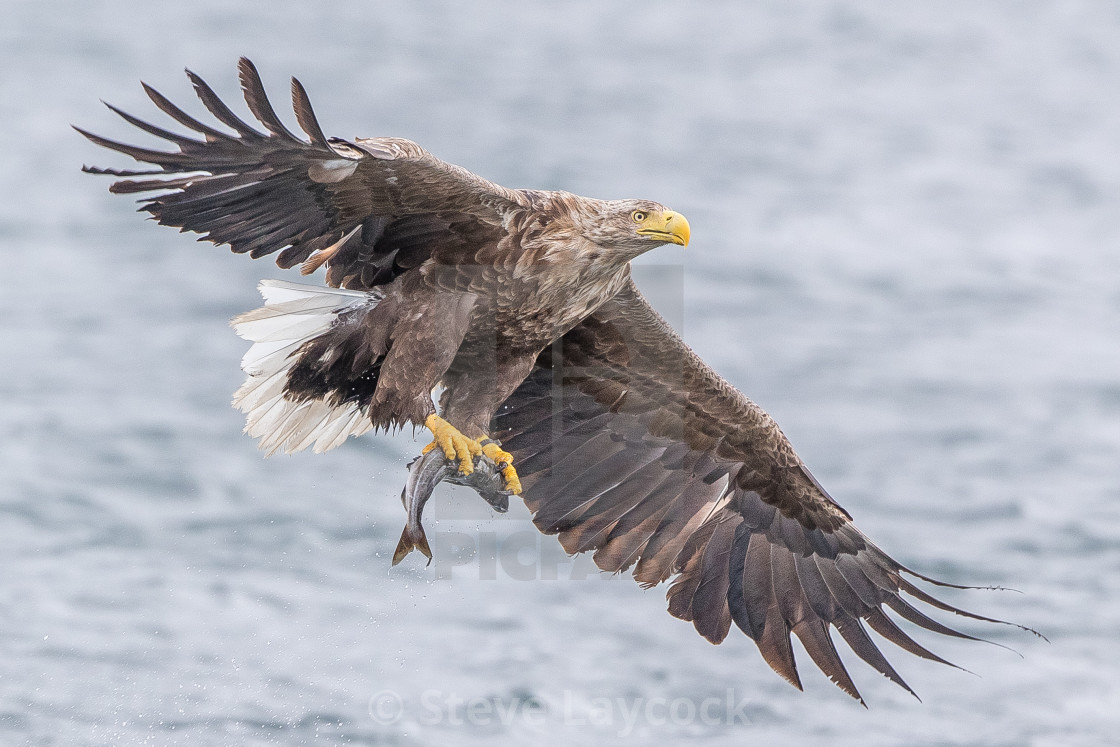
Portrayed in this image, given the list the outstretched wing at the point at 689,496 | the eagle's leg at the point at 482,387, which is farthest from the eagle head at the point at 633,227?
the outstretched wing at the point at 689,496

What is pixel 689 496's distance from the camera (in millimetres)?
7488

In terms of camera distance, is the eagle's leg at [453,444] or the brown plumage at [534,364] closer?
the brown plumage at [534,364]

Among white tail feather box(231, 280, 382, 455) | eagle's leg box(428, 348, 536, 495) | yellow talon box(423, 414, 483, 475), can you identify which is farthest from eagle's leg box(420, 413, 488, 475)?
white tail feather box(231, 280, 382, 455)

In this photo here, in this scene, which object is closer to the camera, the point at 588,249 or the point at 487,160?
the point at 588,249

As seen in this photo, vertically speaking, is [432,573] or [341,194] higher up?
[341,194]

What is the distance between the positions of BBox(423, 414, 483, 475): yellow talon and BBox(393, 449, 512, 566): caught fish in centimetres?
2

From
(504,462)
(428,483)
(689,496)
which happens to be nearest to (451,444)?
(428,483)

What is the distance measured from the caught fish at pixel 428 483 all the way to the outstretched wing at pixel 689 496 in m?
1.00

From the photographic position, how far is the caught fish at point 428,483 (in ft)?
19.5

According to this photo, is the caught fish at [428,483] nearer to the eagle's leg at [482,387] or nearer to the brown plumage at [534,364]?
the eagle's leg at [482,387]

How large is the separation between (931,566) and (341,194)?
25.0ft

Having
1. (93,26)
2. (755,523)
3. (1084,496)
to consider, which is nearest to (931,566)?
(1084,496)

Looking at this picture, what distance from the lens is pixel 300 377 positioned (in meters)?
6.79

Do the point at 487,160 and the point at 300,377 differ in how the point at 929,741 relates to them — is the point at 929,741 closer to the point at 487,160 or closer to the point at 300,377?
the point at 300,377
